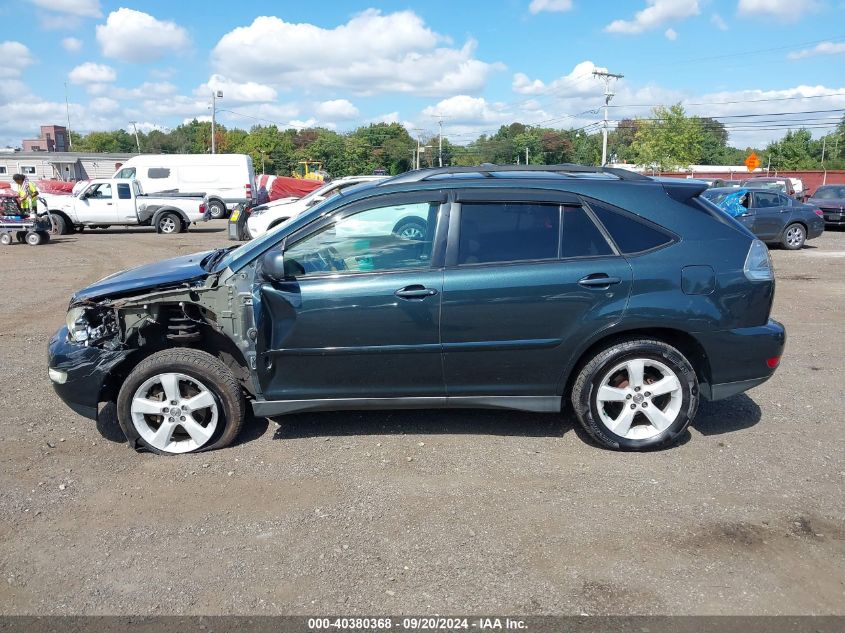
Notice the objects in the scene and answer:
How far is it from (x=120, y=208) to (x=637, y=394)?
788 inches

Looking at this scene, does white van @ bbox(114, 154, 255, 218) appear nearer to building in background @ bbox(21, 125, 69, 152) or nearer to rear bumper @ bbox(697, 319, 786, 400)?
rear bumper @ bbox(697, 319, 786, 400)

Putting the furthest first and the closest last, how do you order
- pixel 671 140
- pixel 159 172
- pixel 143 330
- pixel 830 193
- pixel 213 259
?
pixel 671 140 → pixel 159 172 → pixel 830 193 → pixel 213 259 → pixel 143 330

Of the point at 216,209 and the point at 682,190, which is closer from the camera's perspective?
the point at 682,190

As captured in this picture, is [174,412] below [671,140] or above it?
below

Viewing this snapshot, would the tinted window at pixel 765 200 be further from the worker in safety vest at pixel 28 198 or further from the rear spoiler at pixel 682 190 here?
the worker in safety vest at pixel 28 198

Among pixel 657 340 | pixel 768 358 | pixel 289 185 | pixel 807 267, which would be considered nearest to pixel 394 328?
pixel 657 340

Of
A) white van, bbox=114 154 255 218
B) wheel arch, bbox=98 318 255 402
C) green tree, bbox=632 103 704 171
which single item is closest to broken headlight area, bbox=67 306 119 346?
wheel arch, bbox=98 318 255 402

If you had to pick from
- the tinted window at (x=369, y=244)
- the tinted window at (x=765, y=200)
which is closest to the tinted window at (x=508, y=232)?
the tinted window at (x=369, y=244)

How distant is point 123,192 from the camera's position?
68.4 ft

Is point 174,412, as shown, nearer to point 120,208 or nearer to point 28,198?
point 28,198

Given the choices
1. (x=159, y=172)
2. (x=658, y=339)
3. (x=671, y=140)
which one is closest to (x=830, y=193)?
(x=658, y=339)

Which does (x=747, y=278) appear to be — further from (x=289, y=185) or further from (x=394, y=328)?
(x=289, y=185)

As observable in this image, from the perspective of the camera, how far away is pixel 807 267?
13102mm

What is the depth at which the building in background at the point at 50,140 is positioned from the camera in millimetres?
96062
